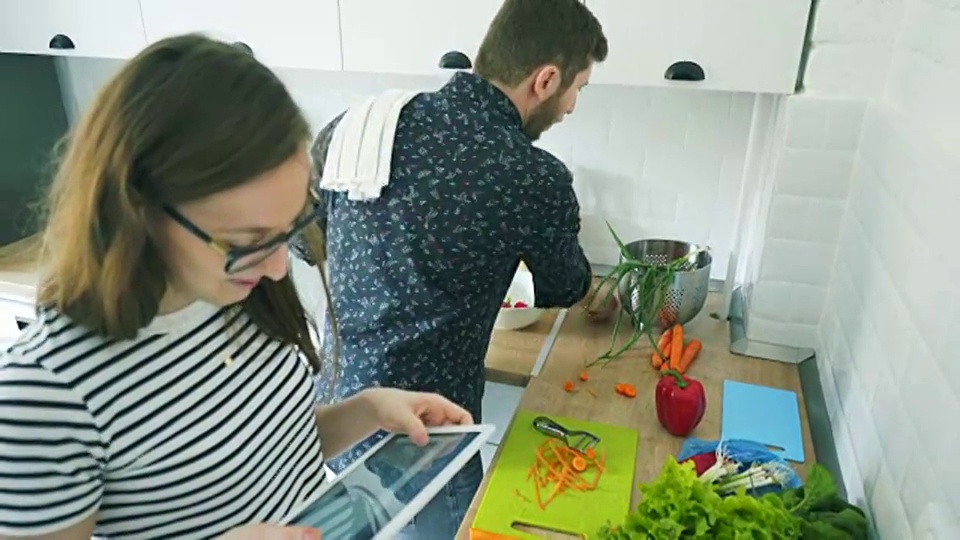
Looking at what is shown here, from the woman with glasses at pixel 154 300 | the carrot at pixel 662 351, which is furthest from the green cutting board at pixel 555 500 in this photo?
the woman with glasses at pixel 154 300

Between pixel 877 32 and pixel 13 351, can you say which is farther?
pixel 877 32

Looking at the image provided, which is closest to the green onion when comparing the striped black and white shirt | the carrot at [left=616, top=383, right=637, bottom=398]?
the carrot at [left=616, top=383, right=637, bottom=398]

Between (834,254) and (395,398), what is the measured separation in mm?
933

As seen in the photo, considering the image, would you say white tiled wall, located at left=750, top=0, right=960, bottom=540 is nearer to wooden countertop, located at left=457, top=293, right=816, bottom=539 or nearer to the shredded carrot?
wooden countertop, located at left=457, top=293, right=816, bottom=539

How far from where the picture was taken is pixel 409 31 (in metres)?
1.50

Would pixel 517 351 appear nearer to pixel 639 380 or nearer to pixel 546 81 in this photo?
pixel 639 380

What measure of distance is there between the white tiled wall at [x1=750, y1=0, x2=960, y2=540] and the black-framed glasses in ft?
2.25

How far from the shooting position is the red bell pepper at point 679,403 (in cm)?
121

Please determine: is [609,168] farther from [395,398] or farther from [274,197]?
[274,197]

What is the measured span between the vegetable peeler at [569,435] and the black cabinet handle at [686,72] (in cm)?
66

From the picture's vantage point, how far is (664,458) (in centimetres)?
120

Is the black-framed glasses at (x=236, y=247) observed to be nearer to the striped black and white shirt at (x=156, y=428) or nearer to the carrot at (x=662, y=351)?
the striped black and white shirt at (x=156, y=428)

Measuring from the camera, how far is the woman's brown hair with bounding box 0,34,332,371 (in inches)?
24.8

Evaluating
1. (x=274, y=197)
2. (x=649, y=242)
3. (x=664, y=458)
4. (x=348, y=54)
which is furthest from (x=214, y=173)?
(x=649, y=242)
